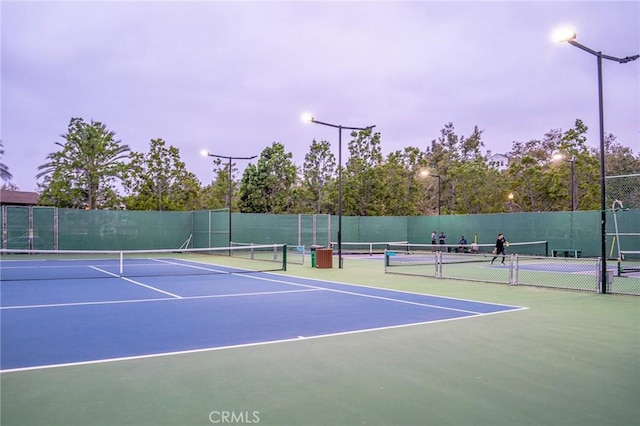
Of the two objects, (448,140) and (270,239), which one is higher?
(448,140)

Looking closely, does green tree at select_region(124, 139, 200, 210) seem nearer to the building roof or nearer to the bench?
the bench

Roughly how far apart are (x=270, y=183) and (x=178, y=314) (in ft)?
93.6

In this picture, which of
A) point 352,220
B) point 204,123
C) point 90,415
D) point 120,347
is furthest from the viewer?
point 204,123

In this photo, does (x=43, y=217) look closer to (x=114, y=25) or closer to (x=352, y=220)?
(x=114, y=25)

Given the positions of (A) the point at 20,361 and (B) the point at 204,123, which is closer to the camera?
(A) the point at 20,361

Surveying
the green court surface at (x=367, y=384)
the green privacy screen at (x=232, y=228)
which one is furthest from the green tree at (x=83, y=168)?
Answer: the green court surface at (x=367, y=384)

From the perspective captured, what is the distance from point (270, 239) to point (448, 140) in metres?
37.8

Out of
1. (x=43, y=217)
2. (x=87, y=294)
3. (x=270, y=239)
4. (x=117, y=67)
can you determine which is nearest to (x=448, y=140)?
(x=270, y=239)

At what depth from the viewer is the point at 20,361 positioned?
5.46 meters

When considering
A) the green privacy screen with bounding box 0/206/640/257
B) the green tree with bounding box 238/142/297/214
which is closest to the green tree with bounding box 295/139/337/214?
the green tree with bounding box 238/142/297/214

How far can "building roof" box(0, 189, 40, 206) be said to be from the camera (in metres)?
55.6

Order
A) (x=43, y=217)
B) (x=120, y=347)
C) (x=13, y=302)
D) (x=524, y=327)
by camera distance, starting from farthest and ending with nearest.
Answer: (x=43, y=217), (x=13, y=302), (x=524, y=327), (x=120, y=347)

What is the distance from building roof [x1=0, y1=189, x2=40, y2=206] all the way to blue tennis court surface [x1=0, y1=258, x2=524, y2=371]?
49.9 m

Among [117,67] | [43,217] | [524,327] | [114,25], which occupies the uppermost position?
[117,67]
